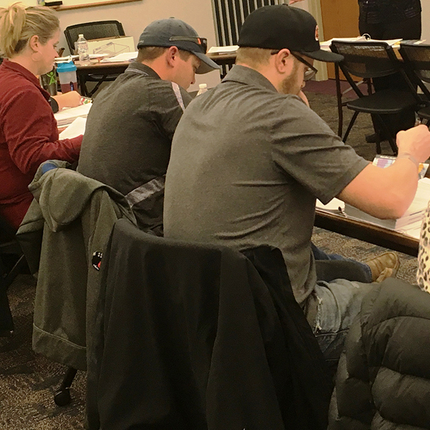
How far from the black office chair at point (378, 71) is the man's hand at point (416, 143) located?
8.01 feet

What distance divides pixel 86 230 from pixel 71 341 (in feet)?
1.23

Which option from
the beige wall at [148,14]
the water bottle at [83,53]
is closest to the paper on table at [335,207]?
the water bottle at [83,53]

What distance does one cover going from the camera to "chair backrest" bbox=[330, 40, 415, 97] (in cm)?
407

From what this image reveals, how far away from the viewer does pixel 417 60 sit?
3.88 m

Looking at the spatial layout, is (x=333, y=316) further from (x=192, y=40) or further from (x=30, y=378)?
(x=30, y=378)

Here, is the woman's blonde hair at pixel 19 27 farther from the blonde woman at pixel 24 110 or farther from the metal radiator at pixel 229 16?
the metal radiator at pixel 229 16

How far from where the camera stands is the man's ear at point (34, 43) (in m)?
2.67

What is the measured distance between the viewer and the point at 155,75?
2184mm

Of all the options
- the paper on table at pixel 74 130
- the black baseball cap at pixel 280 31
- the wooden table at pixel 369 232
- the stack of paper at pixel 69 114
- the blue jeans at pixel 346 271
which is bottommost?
the blue jeans at pixel 346 271

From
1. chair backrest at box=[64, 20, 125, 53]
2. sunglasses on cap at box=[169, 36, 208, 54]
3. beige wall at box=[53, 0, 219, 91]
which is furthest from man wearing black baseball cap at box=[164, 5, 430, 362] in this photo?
beige wall at box=[53, 0, 219, 91]

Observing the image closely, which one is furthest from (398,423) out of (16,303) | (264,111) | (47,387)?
(16,303)

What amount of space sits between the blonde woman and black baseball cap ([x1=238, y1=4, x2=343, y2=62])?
3.37 ft

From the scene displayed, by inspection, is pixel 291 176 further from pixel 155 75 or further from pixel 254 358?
pixel 155 75

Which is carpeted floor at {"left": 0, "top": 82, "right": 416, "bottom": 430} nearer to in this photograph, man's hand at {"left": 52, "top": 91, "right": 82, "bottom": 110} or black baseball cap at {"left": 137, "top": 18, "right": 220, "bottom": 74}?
man's hand at {"left": 52, "top": 91, "right": 82, "bottom": 110}
